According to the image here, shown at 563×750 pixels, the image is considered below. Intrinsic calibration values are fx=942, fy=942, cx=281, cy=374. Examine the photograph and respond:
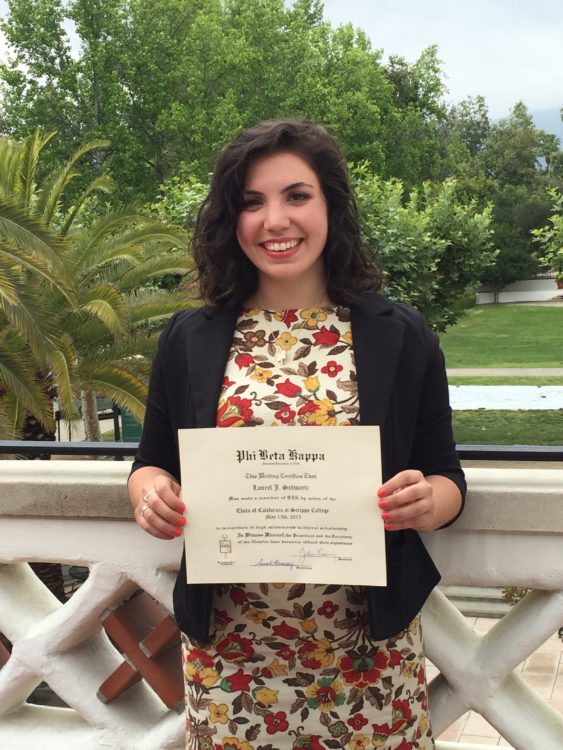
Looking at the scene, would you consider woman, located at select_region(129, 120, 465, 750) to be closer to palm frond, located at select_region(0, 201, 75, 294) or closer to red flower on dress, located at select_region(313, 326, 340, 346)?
red flower on dress, located at select_region(313, 326, 340, 346)

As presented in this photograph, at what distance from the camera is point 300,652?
5.61ft

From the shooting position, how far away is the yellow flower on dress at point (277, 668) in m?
1.72

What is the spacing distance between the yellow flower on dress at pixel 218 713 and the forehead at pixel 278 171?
0.97 meters

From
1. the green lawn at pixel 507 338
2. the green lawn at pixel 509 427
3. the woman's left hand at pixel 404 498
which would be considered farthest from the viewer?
the green lawn at pixel 507 338

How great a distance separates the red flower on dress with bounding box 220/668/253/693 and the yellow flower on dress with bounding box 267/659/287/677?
0.05m

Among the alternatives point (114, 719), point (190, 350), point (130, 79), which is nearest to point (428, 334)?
point (190, 350)

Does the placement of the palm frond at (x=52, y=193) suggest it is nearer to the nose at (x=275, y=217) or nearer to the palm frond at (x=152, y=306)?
the palm frond at (x=152, y=306)

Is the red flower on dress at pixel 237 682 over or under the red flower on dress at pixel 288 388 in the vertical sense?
under

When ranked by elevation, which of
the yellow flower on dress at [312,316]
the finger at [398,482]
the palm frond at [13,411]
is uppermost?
the yellow flower on dress at [312,316]

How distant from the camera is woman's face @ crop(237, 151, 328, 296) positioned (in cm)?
175

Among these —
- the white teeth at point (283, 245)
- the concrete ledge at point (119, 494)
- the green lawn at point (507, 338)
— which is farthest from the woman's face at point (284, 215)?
the green lawn at point (507, 338)

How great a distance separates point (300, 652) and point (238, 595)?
0.50 ft

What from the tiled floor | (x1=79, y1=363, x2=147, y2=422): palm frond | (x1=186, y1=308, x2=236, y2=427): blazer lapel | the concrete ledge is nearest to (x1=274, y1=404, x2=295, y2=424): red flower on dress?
(x1=186, y1=308, x2=236, y2=427): blazer lapel
